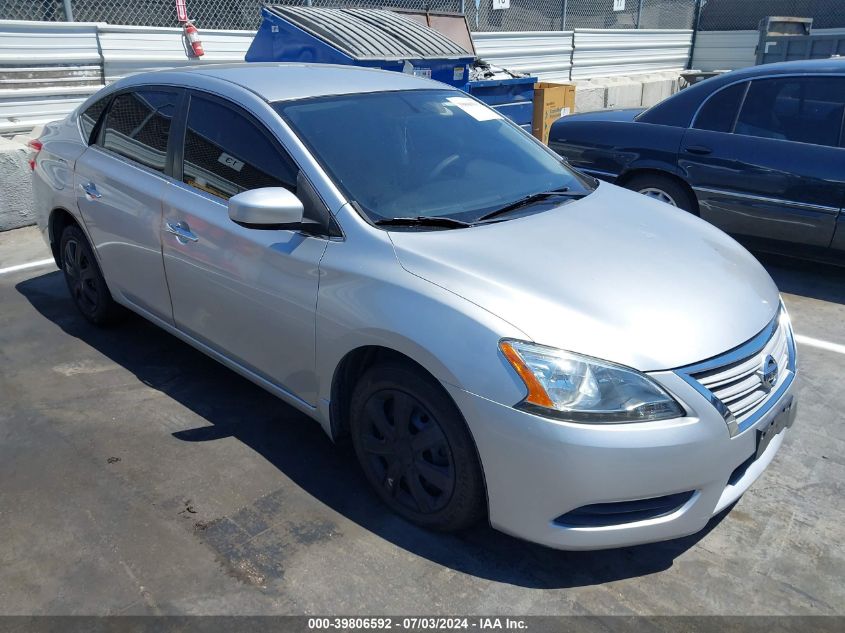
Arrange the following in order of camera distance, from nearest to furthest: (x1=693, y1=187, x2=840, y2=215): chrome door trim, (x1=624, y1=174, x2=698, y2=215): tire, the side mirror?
1. the side mirror
2. (x1=693, y1=187, x2=840, y2=215): chrome door trim
3. (x1=624, y1=174, x2=698, y2=215): tire

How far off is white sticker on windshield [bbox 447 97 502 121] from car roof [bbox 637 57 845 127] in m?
2.51

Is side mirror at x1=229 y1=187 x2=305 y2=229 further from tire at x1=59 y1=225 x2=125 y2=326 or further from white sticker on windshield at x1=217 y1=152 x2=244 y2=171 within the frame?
tire at x1=59 y1=225 x2=125 y2=326

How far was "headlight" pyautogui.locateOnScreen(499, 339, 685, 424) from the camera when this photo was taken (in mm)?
2447

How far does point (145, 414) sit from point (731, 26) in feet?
58.0

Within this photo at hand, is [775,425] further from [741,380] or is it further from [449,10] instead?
[449,10]

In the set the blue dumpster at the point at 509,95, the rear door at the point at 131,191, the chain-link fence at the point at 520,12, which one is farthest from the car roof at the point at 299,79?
the chain-link fence at the point at 520,12

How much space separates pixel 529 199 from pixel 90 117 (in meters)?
2.86

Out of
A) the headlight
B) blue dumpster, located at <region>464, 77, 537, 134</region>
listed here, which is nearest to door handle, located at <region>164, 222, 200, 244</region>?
the headlight

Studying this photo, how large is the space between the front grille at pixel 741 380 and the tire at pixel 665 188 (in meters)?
3.28

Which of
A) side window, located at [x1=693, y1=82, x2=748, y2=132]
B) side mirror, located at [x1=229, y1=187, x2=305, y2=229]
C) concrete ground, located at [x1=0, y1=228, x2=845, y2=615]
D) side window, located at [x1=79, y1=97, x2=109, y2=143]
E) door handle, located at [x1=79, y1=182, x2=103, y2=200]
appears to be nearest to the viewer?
concrete ground, located at [x1=0, y1=228, x2=845, y2=615]

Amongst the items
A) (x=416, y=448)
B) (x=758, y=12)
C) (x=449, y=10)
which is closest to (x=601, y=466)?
(x=416, y=448)

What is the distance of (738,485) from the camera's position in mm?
2699

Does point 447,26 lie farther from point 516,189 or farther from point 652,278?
point 652,278

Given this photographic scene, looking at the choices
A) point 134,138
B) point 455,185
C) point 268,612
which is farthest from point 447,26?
point 268,612
